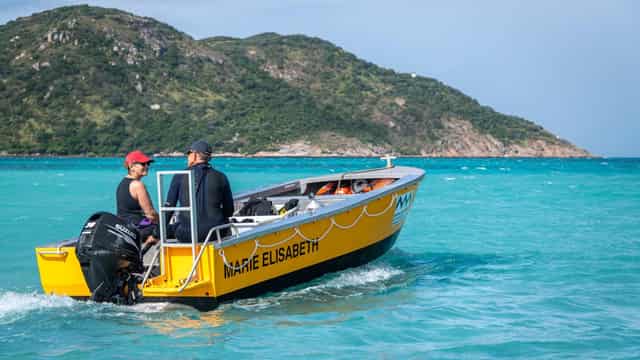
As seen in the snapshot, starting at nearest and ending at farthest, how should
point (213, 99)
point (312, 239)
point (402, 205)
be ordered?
point (312, 239) → point (402, 205) → point (213, 99)

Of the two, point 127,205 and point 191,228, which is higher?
point 127,205

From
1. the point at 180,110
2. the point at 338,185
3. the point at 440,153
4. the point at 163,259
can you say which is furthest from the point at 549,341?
the point at 440,153

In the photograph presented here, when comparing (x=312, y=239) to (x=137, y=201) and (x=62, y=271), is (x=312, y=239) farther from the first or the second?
(x=62, y=271)

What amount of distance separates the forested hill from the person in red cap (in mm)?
118045

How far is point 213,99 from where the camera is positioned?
467 feet

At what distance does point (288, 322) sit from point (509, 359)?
7.69 feet

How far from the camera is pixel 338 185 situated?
13859 mm

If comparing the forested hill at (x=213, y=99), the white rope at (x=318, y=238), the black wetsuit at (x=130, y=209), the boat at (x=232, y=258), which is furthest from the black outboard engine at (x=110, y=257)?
the forested hill at (x=213, y=99)

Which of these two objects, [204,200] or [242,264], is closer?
[204,200]

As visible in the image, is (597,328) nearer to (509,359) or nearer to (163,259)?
(509,359)

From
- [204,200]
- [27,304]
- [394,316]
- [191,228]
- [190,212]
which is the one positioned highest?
[204,200]

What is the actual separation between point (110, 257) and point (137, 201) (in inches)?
33.1

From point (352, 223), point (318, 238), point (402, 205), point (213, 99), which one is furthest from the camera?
point (213, 99)

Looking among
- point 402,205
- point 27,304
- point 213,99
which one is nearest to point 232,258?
point 27,304
